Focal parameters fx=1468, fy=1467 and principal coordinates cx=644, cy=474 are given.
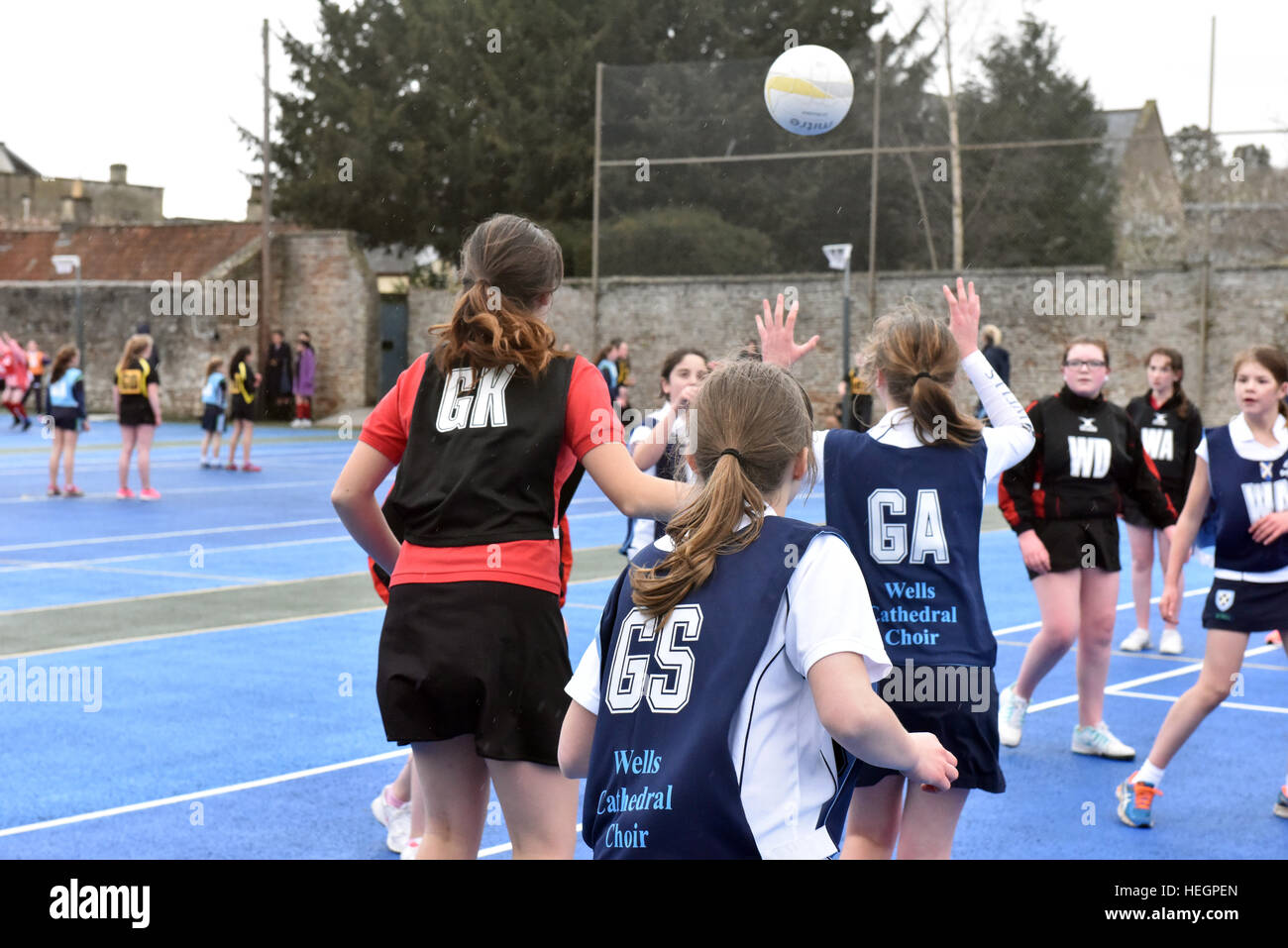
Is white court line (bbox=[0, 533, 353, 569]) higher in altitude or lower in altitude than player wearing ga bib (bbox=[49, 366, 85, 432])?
lower

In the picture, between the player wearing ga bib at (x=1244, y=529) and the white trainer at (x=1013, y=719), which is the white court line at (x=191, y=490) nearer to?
the white trainer at (x=1013, y=719)

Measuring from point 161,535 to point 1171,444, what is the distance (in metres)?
9.36

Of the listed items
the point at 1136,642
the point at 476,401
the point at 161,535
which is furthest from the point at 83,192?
the point at 476,401

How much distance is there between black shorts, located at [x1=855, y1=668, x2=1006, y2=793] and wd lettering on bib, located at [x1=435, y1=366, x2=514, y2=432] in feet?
4.27

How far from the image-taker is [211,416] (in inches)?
853

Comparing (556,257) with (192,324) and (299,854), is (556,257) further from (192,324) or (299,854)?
(192,324)

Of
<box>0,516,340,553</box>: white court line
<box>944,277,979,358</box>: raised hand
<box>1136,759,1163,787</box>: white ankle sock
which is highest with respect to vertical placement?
<box>944,277,979,358</box>: raised hand

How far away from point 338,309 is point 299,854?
3018 cm

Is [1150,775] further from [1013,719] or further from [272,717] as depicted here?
[272,717]

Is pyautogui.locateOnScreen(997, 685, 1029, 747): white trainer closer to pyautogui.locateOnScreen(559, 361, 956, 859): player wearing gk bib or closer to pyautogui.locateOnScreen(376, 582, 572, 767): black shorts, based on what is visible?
pyautogui.locateOnScreen(376, 582, 572, 767): black shorts

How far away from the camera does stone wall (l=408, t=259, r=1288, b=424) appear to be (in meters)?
24.6

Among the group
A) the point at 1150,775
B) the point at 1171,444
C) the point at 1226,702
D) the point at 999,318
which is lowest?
the point at 1226,702

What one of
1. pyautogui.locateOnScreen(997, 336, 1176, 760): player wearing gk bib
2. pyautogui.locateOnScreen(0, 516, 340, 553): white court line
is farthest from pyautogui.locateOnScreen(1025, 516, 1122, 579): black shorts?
pyautogui.locateOnScreen(0, 516, 340, 553): white court line

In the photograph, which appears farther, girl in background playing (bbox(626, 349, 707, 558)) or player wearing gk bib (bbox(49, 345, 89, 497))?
player wearing gk bib (bbox(49, 345, 89, 497))
